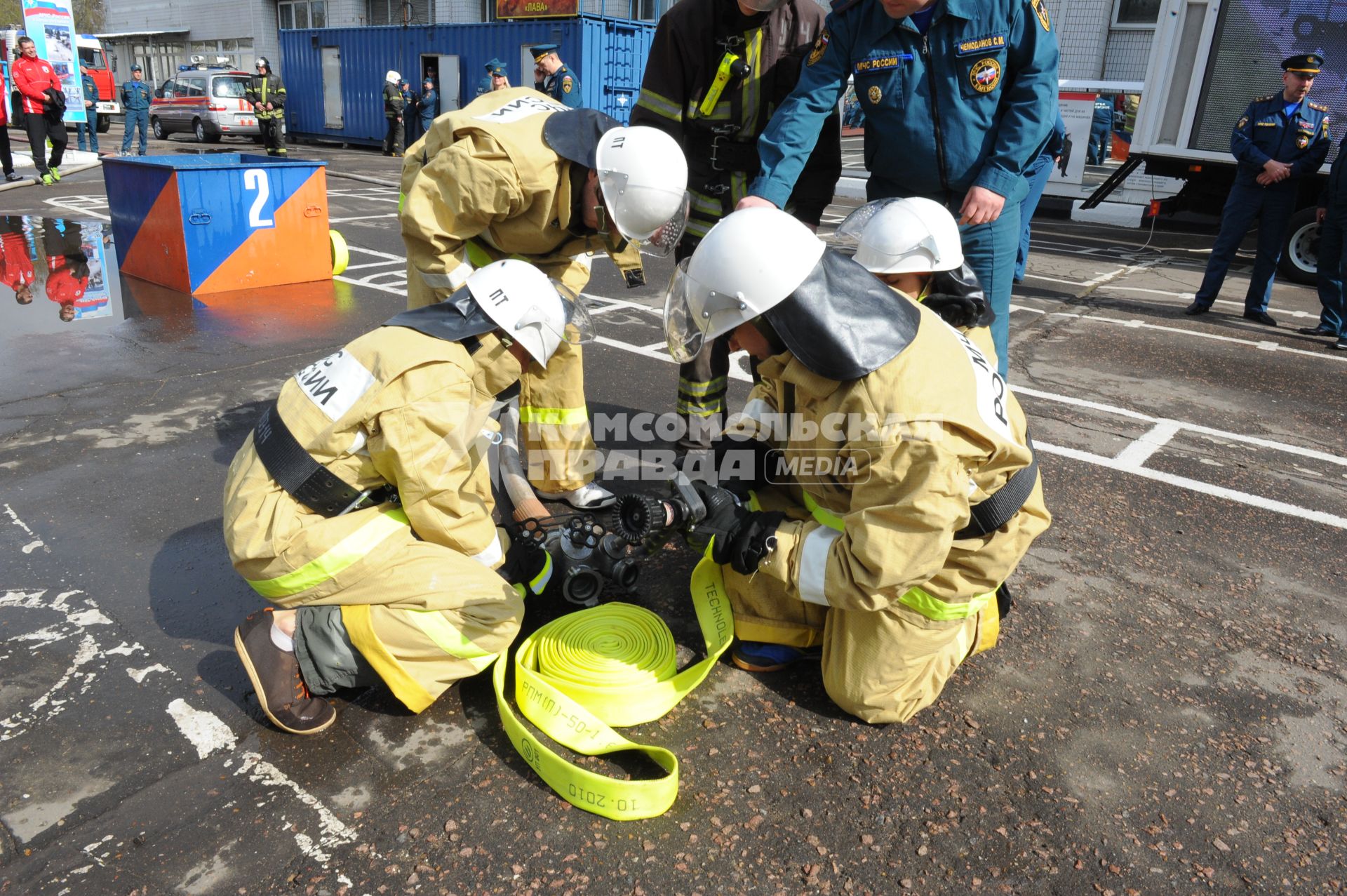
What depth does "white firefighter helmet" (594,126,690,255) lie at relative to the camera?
3189 mm

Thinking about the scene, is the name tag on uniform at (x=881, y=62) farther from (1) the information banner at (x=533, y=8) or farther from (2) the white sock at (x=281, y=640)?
(1) the information banner at (x=533, y=8)

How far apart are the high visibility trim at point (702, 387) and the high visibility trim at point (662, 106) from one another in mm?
1165

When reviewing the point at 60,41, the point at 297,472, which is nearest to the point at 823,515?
the point at 297,472

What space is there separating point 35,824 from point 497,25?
69.9 feet

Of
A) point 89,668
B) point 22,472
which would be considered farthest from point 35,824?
point 22,472

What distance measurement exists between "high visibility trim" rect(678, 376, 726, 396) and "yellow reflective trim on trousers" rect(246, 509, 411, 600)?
78.0 inches

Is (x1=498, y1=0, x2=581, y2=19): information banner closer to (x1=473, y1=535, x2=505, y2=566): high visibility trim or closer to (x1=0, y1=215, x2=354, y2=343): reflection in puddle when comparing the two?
(x1=0, y1=215, x2=354, y2=343): reflection in puddle

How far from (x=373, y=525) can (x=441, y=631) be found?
342 mm

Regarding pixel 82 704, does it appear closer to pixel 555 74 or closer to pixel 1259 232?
pixel 1259 232

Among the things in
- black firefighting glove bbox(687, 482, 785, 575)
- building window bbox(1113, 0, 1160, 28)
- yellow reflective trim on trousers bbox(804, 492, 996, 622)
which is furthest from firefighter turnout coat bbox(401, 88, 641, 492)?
building window bbox(1113, 0, 1160, 28)

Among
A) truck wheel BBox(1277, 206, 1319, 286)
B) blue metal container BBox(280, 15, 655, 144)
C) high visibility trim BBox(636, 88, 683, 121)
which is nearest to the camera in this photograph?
high visibility trim BBox(636, 88, 683, 121)

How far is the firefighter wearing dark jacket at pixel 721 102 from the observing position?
3.88 metres

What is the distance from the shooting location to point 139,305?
6711 mm

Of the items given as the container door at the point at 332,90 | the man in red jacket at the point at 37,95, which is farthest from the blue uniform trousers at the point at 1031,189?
the container door at the point at 332,90
